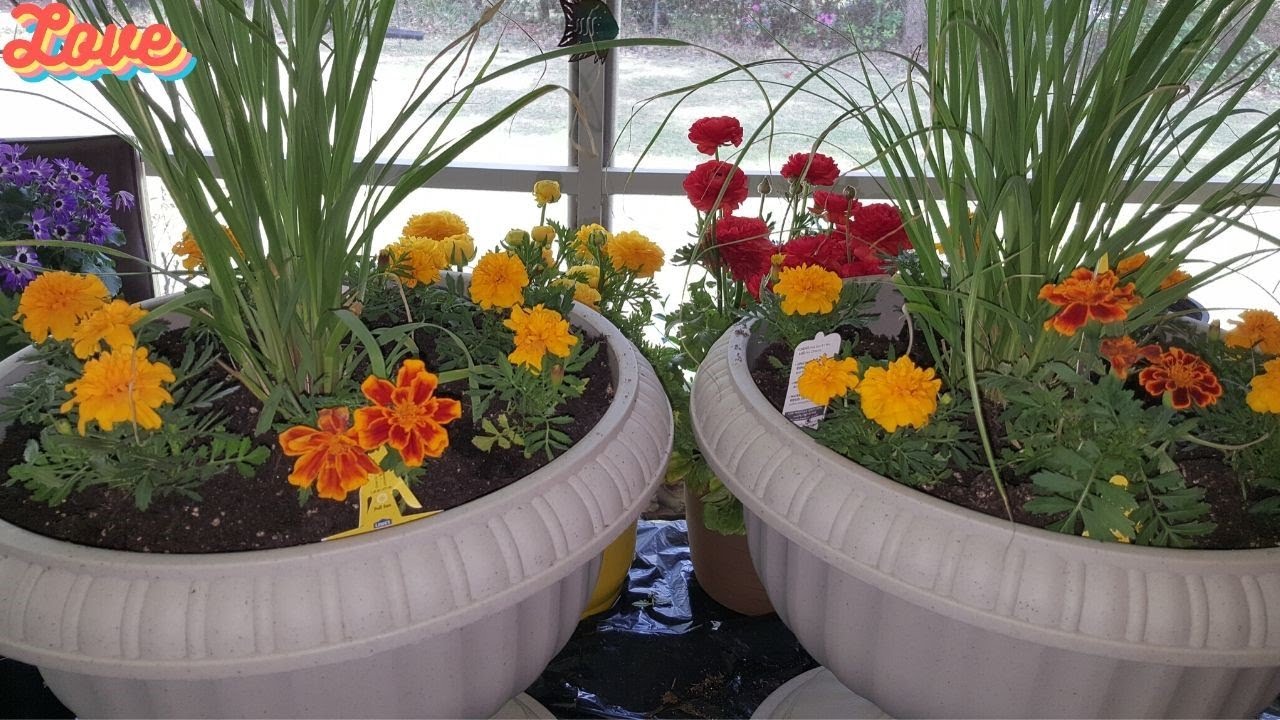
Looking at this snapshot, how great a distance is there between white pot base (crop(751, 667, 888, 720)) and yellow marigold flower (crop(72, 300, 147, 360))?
2.43 ft

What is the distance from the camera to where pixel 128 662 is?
60cm

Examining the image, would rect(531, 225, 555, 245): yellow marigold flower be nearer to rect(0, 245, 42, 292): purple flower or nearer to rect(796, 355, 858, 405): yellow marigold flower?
rect(796, 355, 858, 405): yellow marigold flower

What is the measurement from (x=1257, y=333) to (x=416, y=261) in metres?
0.86

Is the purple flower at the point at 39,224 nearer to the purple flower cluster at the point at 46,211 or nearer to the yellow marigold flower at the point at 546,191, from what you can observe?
the purple flower cluster at the point at 46,211

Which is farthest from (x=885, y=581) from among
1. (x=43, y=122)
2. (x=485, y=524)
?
(x=43, y=122)

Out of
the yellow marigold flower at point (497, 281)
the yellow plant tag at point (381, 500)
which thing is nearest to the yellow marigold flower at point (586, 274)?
the yellow marigold flower at point (497, 281)

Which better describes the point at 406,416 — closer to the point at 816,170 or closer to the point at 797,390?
the point at 797,390

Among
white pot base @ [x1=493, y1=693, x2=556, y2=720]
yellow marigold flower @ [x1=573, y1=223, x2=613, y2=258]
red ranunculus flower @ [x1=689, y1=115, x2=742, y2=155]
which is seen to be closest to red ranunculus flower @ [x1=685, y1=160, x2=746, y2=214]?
red ranunculus flower @ [x1=689, y1=115, x2=742, y2=155]

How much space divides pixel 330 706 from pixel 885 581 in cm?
43

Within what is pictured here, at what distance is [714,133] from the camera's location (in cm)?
111

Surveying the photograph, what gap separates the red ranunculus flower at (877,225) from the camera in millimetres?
A: 1081

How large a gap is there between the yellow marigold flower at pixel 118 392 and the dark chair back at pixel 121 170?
3.14ft

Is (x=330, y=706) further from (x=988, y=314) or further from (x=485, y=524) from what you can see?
(x=988, y=314)

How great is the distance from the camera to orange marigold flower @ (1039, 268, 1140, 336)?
693 mm
